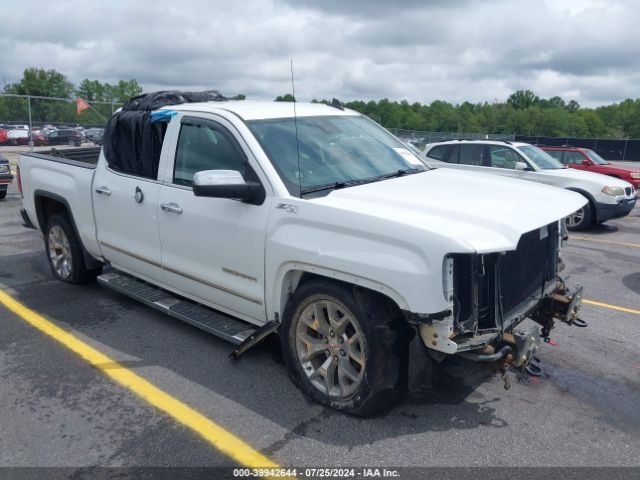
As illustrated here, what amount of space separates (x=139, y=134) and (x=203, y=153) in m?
0.97

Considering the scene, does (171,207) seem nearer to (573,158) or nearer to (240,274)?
(240,274)

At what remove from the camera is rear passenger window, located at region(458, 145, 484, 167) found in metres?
12.7

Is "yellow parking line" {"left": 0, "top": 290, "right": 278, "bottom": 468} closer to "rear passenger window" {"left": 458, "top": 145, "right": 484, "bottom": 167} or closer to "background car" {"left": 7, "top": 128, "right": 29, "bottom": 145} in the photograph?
"rear passenger window" {"left": 458, "top": 145, "right": 484, "bottom": 167}

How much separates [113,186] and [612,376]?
14.5ft

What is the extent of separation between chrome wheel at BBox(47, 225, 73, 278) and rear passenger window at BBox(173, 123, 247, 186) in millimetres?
2278

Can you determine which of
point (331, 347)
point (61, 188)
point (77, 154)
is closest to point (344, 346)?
point (331, 347)

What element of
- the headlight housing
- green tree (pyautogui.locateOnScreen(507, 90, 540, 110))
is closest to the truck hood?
the headlight housing

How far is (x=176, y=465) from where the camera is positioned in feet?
10.4

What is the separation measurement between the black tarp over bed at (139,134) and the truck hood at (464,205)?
75.5 inches

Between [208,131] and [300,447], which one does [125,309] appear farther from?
[300,447]

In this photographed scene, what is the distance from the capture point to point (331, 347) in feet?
12.0

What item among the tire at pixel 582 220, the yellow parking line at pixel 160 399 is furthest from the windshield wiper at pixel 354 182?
the tire at pixel 582 220

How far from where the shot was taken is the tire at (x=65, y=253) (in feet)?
20.0

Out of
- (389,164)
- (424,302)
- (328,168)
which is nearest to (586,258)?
(389,164)
